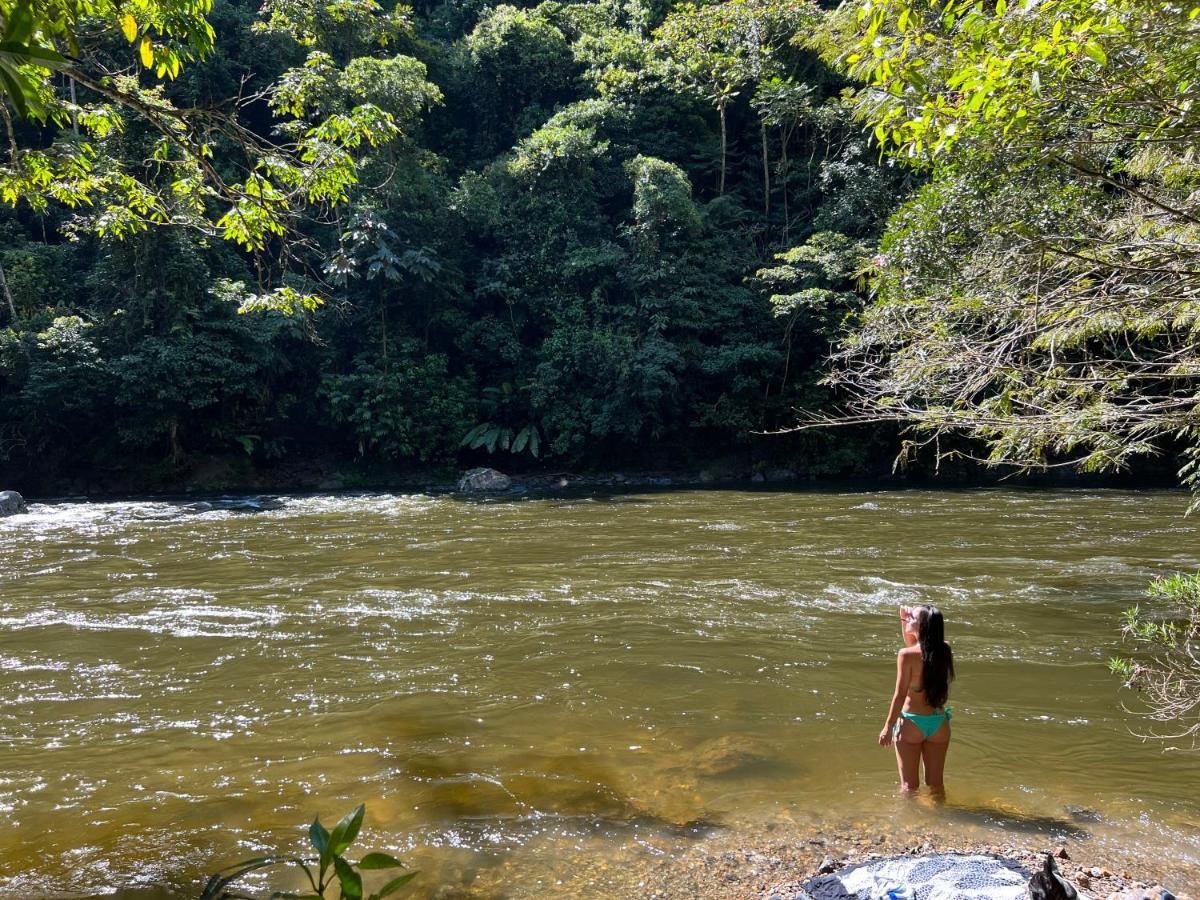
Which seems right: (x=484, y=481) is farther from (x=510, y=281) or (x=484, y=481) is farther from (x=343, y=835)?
(x=343, y=835)

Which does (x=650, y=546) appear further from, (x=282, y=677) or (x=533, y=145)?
(x=533, y=145)

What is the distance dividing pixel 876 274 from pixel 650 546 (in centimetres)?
537

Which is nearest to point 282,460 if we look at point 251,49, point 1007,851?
point 251,49

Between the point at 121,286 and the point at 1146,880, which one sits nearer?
the point at 1146,880

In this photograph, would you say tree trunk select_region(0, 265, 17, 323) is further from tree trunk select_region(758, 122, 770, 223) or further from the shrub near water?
the shrub near water

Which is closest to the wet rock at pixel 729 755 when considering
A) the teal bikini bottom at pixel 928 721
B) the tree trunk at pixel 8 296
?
the teal bikini bottom at pixel 928 721

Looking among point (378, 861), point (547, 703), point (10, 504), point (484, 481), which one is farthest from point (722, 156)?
point (378, 861)

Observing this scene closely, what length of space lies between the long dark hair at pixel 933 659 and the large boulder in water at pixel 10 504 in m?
17.3

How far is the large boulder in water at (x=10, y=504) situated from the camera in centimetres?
1557

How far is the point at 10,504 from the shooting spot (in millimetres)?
15727

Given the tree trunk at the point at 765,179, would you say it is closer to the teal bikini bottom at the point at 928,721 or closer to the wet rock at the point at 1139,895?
the teal bikini bottom at the point at 928,721

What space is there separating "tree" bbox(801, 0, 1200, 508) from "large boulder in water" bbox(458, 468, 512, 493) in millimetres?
14687

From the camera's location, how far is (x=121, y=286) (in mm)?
20266

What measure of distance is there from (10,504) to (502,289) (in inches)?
491
